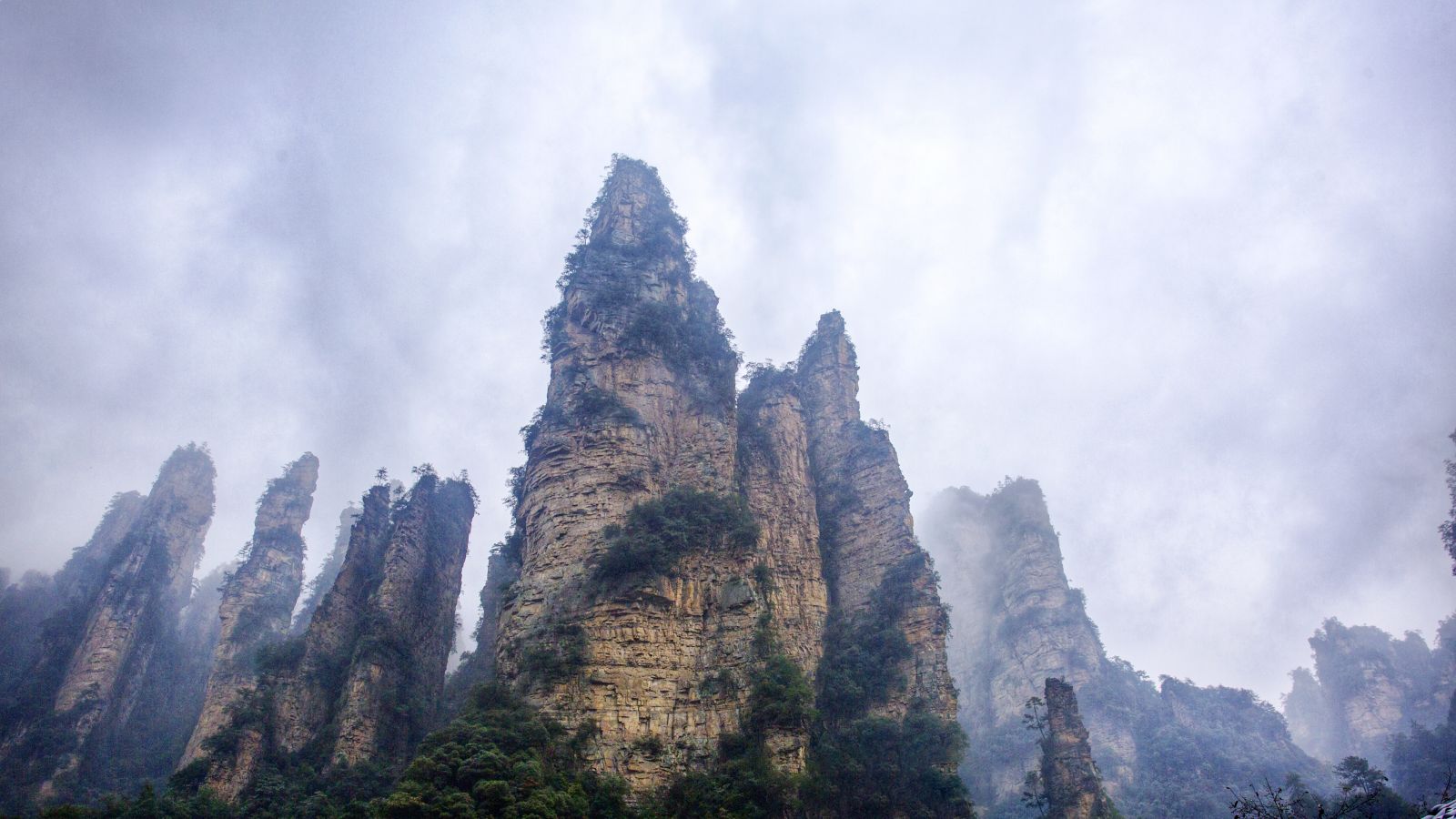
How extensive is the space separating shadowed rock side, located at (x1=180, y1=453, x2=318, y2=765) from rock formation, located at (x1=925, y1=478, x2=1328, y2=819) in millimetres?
48805

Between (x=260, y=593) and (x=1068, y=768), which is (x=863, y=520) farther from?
(x=260, y=593)

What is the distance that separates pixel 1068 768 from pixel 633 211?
3649 cm

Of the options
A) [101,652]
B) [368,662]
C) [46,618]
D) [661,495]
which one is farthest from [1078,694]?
[46,618]

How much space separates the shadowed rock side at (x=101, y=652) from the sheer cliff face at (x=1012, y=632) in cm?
5828

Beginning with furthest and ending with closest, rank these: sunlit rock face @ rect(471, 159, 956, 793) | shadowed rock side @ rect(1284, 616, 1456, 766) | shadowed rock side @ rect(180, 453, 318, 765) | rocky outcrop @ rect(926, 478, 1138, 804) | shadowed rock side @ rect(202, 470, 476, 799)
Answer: shadowed rock side @ rect(1284, 616, 1456, 766)
rocky outcrop @ rect(926, 478, 1138, 804)
shadowed rock side @ rect(180, 453, 318, 765)
shadowed rock side @ rect(202, 470, 476, 799)
sunlit rock face @ rect(471, 159, 956, 793)

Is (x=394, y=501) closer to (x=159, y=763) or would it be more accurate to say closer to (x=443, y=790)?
(x=159, y=763)

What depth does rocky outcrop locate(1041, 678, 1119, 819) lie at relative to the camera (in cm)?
3319

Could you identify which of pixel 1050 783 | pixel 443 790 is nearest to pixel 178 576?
pixel 443 790

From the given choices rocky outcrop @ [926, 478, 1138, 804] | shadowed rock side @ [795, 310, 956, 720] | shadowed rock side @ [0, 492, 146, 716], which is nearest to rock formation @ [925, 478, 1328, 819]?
rocky outcrop @ [926, 478, 1138, 804]

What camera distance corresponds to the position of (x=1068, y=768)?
3419cm

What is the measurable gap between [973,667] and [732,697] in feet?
151

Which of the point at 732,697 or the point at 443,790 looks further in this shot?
the point at 732,697

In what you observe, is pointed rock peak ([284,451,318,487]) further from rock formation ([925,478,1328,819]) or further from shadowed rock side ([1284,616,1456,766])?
shadowed rock side ([1284,616,1456,766])

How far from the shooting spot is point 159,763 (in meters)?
44.8
